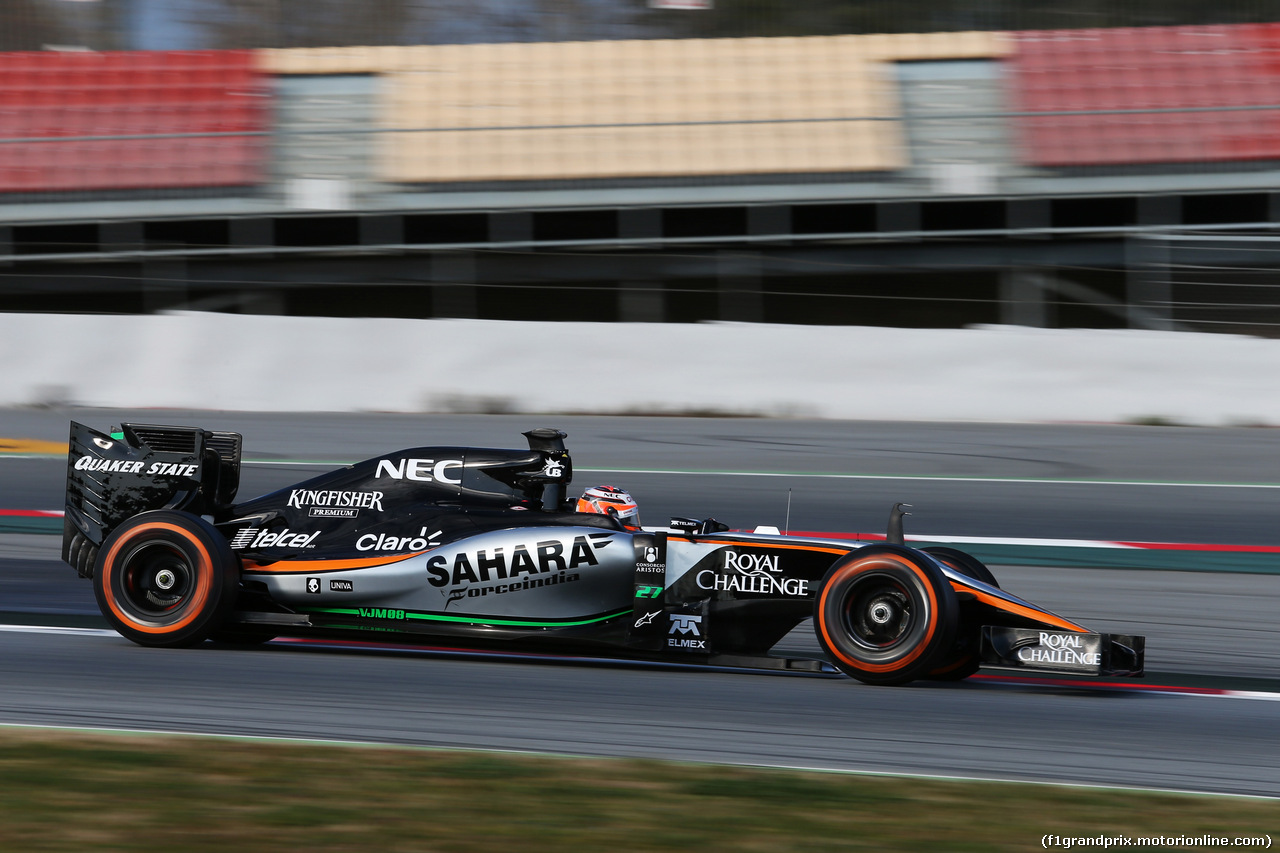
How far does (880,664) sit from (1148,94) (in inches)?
702

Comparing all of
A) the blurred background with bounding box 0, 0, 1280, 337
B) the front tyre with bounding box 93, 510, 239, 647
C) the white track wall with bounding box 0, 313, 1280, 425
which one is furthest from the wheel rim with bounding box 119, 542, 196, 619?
the blurred background with bounding box 0, 0, 1280, 337

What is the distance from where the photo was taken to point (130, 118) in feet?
75.3

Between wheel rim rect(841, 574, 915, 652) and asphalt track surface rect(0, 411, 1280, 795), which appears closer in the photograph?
asphalt track surface rect(0, 411, 1280, 795)

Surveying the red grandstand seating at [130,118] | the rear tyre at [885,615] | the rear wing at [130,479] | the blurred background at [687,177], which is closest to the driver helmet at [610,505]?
the rear tyre at [885,615]

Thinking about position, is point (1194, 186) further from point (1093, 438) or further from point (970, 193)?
point (1093, 438)

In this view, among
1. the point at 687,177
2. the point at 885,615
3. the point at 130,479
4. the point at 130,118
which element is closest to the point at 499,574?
the point at 885,615

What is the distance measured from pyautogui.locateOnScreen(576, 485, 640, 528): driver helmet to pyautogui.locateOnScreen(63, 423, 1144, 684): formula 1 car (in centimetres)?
8

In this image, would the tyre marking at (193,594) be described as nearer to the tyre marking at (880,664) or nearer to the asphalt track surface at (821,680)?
the asphalt track surface at (821,680)

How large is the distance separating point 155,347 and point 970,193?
10308mm

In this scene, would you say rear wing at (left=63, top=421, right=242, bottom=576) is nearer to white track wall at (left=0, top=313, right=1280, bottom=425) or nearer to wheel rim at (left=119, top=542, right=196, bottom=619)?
wheel rim at (left=119, top=542, right=196, bottom=619)

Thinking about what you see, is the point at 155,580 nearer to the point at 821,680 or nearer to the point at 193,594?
the point at 193,594

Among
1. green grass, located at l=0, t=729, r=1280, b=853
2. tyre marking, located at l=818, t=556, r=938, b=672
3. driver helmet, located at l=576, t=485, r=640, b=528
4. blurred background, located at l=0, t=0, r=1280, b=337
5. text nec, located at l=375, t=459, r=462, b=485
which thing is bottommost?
green grass, located at l=0, t=729, r=1280, b=853

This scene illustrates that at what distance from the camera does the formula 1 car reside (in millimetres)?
6277

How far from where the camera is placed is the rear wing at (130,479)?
723 centimetres
